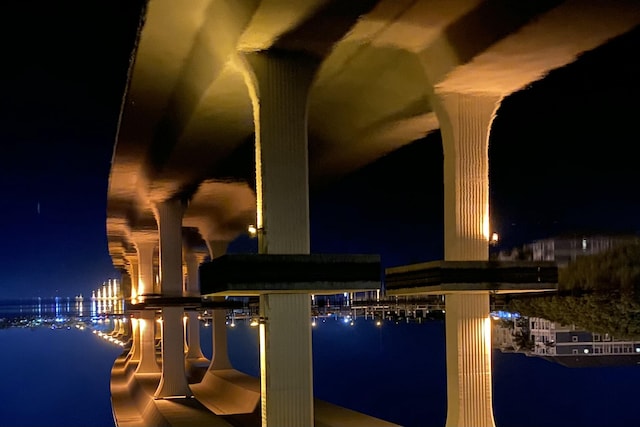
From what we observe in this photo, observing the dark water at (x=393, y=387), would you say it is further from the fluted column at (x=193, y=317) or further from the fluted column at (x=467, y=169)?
the fluted column at (x=467, y=169)

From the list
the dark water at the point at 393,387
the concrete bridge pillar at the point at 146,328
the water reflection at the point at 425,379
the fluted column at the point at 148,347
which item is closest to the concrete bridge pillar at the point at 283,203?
the water reflection at the point at 425,379

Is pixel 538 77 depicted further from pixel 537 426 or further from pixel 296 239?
pixel 537 426

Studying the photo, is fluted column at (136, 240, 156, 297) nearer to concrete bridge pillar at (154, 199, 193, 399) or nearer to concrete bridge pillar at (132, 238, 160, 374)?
concrete bridge pillar at (132, 238, 160, 374)

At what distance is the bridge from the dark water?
1658cm

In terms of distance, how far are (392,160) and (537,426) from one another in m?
20.7

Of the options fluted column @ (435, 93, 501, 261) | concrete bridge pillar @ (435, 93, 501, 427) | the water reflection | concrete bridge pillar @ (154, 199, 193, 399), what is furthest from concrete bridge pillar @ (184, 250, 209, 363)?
fluted column @ (435, 93, 501, 261)

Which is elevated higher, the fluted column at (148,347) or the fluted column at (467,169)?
the fluted column at (467,169)

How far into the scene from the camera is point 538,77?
1192cm

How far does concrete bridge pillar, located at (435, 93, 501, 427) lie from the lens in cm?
1264

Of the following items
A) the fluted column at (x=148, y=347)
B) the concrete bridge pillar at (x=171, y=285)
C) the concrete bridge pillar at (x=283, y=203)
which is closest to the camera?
the concrete bridge pillar at (x=283, y=203)

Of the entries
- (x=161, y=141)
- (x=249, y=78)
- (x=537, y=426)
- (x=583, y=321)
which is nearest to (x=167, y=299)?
(x=161, y=141)

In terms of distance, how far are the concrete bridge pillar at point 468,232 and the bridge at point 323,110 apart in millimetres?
22

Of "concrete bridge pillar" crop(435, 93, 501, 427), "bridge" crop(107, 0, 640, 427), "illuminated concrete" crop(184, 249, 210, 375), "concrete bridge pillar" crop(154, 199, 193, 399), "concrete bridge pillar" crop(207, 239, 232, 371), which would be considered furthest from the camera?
"illuminated concrete" crop(184, 249, 210, 375)

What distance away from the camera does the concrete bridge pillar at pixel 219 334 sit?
3092 centimetres
